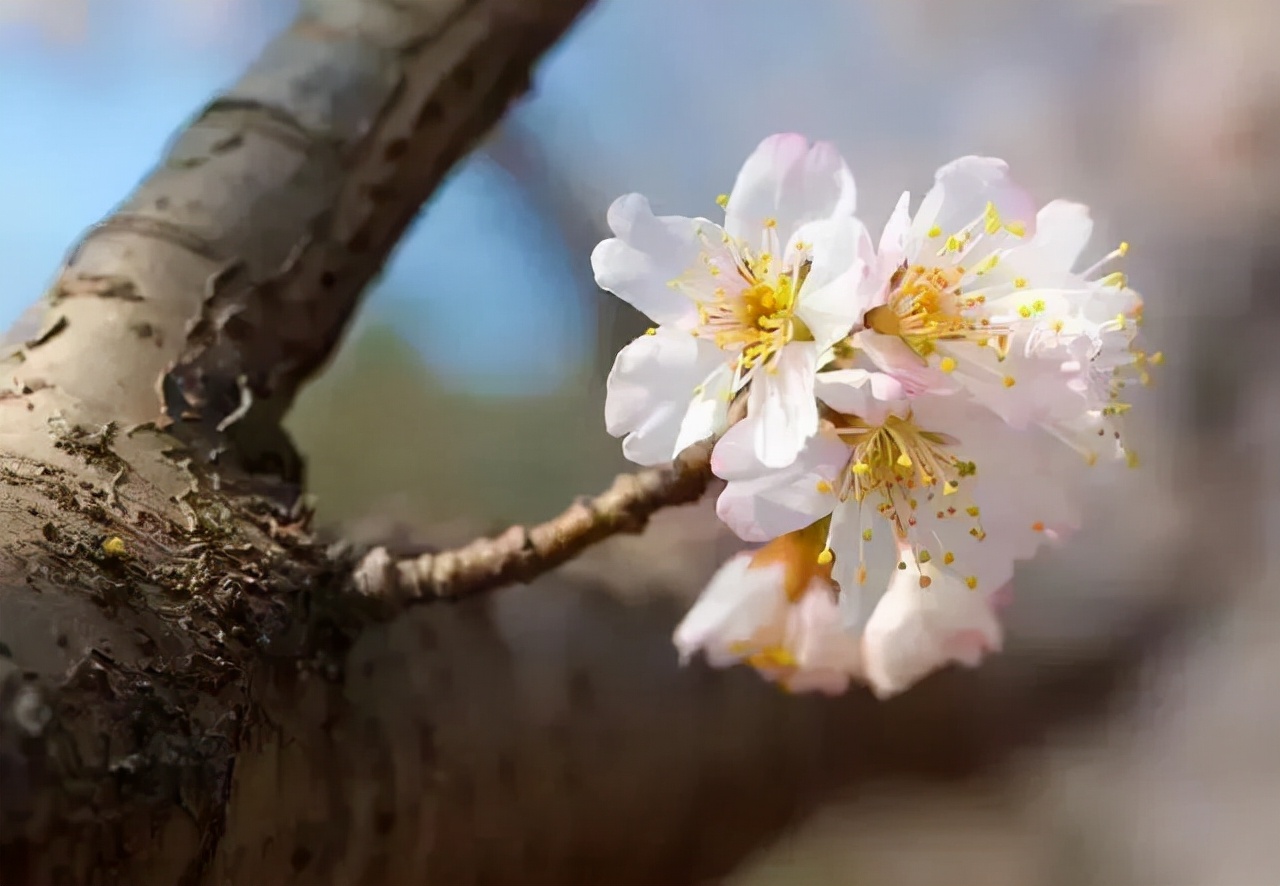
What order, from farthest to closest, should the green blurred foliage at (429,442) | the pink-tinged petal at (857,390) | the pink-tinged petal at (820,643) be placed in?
the green blurred foliage at (429,442), the pink-tinged petal at (820,643), the pink-tinged petal at (857,390)

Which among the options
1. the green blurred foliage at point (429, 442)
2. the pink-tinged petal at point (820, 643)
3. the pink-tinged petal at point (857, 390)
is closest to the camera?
the pink-tinged petal at point (857, 390)

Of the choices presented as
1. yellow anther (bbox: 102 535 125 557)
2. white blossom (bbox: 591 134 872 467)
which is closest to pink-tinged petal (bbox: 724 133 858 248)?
white blossom (bbox: 591 134 872 467)

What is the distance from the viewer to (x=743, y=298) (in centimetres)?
31

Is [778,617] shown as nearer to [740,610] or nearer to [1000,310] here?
[740,610]

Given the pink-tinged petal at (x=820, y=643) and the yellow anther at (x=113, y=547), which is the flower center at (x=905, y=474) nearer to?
the pink-tinged petal at (x=820, y=643)

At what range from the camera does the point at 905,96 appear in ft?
2.90

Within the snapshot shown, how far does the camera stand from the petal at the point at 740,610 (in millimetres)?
377

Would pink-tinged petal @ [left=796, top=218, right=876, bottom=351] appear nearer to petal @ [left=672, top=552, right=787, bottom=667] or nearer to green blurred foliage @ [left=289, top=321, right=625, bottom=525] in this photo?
petal @ [left=672, top=552, right=787, bottom=667]

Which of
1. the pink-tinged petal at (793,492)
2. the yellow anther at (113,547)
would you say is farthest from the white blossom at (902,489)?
the yellow anther at (113,547)

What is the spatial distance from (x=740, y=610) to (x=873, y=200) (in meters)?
0.24

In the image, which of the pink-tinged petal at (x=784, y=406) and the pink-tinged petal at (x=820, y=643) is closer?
the pink-tinged petal at (x=784, y=406)

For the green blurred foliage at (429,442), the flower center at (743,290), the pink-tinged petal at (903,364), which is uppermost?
the green blurred foliage at (429,442)

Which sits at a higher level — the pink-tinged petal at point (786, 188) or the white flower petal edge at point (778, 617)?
the pink-tinged petal at point (786, 188)

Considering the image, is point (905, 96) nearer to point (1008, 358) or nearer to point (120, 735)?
point (1008, 358)
